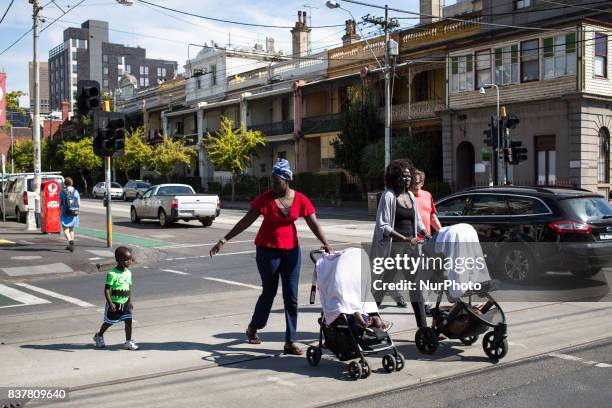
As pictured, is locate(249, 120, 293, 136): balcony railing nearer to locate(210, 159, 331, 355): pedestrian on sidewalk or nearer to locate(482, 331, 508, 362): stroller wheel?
locate(210, 159, 331, 355): pedestrian on sidewalk

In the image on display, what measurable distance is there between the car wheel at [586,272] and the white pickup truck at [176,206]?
15.5 meters

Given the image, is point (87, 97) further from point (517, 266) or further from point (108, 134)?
point (517, 266)

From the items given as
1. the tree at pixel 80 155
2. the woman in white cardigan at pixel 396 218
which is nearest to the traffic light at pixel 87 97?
the woman in white cardigan at pixel 396 218

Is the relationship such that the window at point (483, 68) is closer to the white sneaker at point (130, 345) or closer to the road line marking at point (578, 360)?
the road line marking at point (578, 360)

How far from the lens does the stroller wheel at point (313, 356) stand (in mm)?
6421

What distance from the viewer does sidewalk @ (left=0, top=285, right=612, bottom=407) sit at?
5.77m

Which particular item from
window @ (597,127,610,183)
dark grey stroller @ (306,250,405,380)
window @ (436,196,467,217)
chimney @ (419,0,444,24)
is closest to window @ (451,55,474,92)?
window @ (597,127,610,183)

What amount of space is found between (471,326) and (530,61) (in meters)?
27.9

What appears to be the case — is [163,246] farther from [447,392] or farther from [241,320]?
[447,392]

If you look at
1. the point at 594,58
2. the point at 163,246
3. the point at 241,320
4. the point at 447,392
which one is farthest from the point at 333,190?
the point at 447,392

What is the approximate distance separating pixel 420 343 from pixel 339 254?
1.44 m

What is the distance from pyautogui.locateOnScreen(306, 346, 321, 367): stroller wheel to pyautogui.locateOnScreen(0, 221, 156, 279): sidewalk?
9.09 metres

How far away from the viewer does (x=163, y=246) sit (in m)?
19.0

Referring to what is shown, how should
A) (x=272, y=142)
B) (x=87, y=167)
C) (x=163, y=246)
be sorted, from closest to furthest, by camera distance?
(x=163, y=246) < (x=272, y=142) < (x=87, y=167)
